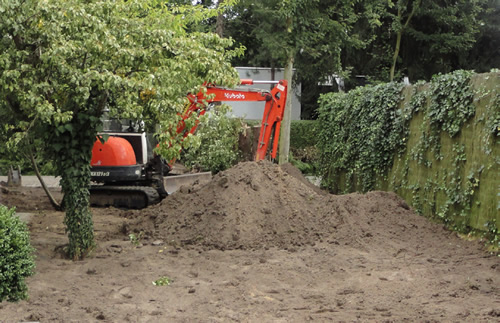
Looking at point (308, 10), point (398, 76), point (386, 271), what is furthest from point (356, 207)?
point (398, 76)

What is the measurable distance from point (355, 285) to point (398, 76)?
19946 mm

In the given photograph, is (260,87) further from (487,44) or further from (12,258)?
(12,258)

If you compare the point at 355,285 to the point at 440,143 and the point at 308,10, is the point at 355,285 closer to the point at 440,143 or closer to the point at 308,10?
the point at 440,143

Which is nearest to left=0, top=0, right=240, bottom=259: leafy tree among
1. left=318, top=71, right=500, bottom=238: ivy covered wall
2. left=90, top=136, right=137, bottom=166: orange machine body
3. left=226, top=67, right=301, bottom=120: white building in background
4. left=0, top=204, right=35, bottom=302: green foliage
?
left=0, top=204, right=35, bottom=302: green foliage

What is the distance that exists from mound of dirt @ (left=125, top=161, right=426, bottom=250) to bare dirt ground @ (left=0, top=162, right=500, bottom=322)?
0.02 metres

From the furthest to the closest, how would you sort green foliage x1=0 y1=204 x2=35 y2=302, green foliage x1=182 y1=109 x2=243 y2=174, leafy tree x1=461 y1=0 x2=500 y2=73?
Result: leafy tree x1=461 y1=0 x2=500 y2=73
green foliage x1=182 y1=109 x2=243 y2=174
green foliage x1=0 y1=204 x2=35 y2=302

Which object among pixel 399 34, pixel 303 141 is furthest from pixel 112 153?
pixel 399 34

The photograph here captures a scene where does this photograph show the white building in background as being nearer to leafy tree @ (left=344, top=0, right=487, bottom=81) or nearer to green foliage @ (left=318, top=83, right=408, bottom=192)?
leafy tree @ (left=344, top=0, right=487, bottom=81)

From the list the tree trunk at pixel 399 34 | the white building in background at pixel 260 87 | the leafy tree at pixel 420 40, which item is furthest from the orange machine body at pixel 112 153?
the tree trunk at pixel 399 34

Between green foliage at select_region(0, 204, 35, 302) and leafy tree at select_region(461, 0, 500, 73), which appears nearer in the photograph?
green foliage at select_region(0, 204, 35, 302)

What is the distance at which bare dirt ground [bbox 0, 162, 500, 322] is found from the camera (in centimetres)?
656

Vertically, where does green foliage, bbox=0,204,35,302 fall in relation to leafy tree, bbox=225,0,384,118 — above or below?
below

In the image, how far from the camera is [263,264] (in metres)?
8.67

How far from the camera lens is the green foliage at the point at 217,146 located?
64.0 feet
